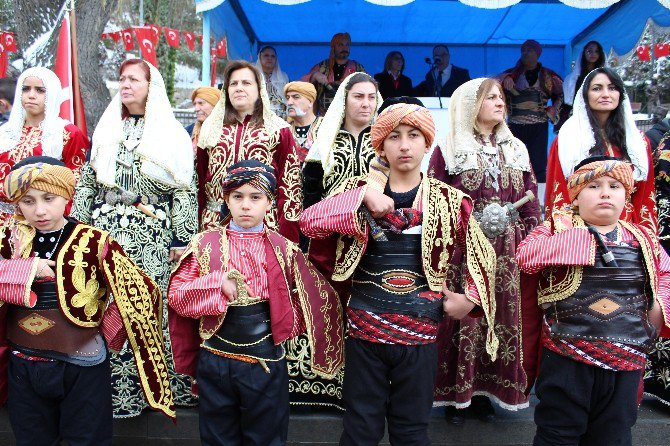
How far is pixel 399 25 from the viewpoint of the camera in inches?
353

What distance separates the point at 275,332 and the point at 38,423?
1081 mm

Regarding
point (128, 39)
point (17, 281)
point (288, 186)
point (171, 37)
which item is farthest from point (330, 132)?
point (128, 39)

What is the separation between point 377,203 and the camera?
90.2 inches

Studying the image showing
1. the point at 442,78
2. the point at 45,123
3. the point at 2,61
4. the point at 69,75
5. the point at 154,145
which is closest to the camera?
the point at 154,145

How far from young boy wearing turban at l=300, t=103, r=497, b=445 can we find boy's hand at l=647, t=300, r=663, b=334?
2.27 ft

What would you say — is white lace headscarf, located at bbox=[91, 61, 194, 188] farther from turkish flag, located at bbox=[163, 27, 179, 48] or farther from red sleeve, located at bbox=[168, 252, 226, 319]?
turkish flag, located at bbox=[163, 27, 179, 48]

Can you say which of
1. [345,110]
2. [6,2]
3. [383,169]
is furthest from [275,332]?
[6,2]

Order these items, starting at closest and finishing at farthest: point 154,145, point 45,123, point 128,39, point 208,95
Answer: point 154,145 < point 45,123 < point 208,95 < point 128,39

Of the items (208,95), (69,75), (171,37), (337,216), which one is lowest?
(337,216)

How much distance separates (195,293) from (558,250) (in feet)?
4.83

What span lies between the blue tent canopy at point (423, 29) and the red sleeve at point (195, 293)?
14.9 feet

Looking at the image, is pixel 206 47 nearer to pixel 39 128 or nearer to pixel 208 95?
pixel 208 95

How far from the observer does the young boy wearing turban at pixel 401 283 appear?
7.79 ft

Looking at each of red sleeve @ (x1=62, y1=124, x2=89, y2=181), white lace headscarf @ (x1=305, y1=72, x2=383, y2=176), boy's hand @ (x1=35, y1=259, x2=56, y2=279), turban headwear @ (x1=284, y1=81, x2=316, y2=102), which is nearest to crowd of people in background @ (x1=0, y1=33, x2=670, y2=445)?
boy's hand @ (x1=35, y1=259, x2=56, y2=279)
